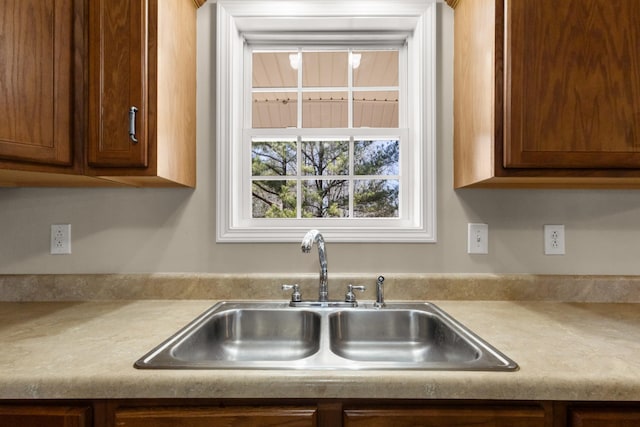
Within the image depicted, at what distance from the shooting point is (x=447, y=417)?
76 cm

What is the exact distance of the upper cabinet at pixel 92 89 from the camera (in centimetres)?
103

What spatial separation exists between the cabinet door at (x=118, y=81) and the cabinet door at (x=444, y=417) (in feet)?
3.14

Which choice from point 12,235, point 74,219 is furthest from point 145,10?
point 12,235

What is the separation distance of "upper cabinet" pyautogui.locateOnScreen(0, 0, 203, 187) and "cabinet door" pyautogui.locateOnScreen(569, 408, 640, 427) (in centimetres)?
130

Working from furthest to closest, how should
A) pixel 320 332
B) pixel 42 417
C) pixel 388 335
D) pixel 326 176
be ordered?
1. pixel 326 176
2. pixel 388 335
3. pixel 320 332
4. pixel 42 417

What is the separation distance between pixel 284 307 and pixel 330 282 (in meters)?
0.21

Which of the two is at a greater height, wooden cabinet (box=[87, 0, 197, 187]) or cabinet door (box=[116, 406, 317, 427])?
wooden cabinet (box=[87, 0, 197, 187])

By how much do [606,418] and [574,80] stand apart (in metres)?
0.93

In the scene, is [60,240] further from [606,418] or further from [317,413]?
[606,418]

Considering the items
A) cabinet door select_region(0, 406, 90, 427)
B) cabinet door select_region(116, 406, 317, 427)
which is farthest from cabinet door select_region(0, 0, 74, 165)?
cabinet door select_region(116, 406, 317, 427)

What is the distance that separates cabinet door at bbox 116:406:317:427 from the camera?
761 millimetres

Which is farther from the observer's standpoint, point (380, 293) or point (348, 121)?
point (348, 121)

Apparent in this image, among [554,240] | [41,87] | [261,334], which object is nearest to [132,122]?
[41,87]

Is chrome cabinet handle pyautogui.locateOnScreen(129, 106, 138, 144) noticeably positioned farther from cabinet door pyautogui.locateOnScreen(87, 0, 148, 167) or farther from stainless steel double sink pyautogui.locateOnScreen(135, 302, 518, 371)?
stainless steel double sink pyautogui.locateOnScreen(135, 302, 518, 371)
